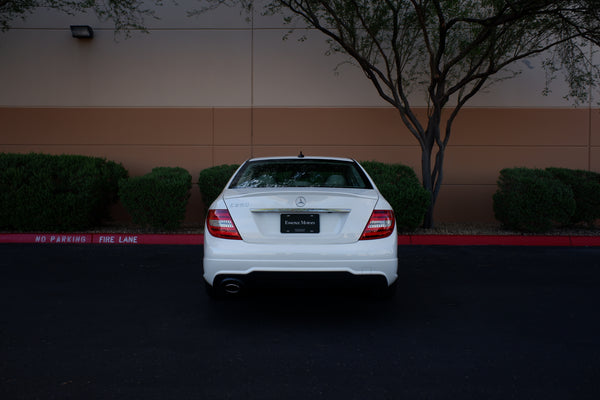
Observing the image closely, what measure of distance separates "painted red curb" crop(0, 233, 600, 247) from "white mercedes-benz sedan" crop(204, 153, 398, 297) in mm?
4621

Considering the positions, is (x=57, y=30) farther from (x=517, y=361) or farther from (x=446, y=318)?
(x=517, y=361)

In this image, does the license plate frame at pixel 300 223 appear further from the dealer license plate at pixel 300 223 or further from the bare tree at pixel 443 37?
the bare tree at pixel 443 37

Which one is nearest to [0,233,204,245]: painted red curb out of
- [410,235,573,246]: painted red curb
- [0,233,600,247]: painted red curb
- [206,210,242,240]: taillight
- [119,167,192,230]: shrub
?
[0,233,600,247]: painted red curb

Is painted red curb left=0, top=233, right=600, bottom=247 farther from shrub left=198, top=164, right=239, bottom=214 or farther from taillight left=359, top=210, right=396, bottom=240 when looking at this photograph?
taillight left=359, top=210, right=396, bottom=240

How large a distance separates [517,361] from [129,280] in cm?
432

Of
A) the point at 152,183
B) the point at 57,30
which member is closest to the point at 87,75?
the point at 57,30

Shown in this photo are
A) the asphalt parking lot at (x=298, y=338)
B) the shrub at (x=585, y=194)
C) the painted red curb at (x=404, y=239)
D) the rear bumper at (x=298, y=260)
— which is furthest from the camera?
the shrub at (x=585, y=194)

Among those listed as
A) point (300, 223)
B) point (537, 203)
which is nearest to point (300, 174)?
point (300, 223)

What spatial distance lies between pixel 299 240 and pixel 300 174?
112cm

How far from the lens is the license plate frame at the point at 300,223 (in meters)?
3.83

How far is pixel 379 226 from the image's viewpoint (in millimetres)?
3912

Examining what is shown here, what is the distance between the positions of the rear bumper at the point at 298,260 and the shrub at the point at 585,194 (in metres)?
7.34

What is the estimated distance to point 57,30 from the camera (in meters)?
11.6

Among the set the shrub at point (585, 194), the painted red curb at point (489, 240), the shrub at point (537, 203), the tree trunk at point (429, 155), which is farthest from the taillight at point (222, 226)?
the shrub at point (585, 194)
